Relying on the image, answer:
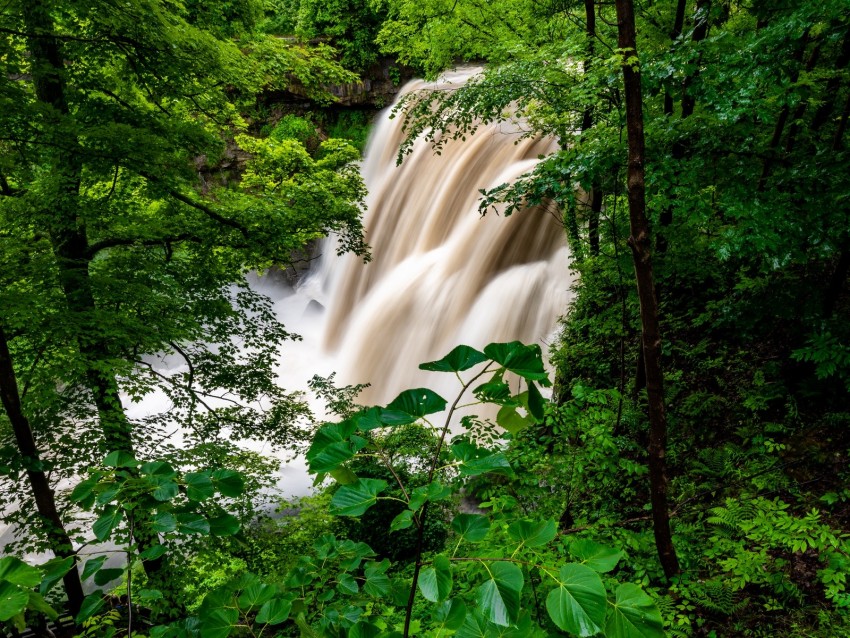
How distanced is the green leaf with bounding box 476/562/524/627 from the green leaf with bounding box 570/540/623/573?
120mm

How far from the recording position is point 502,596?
842 mm

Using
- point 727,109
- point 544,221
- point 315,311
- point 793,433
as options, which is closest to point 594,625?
point 727,109

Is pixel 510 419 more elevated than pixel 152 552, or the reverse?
pixel 510 419

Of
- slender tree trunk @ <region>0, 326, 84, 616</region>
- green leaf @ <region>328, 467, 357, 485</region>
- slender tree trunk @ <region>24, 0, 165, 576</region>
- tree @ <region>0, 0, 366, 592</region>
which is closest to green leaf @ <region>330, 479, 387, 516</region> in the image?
green leaf @ <region>328, 467, 357, 485</region>

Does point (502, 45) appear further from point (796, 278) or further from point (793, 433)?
point (793, 433)

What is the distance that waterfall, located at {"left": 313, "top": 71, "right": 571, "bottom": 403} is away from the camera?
29.5 feet

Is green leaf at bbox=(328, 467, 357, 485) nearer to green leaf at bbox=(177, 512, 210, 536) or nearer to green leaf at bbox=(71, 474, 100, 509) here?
green leaf at bbox=(177, 512, 210, 536)

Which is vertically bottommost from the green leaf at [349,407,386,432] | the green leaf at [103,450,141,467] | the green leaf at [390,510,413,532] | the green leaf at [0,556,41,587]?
the green leaf at [390,510,413,532]

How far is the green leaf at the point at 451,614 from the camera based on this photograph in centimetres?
93

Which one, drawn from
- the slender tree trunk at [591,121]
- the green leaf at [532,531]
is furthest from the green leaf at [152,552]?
the slender tree trunk at [591,121]

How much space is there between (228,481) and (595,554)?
2.85ft

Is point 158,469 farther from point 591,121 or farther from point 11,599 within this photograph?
point 591,121

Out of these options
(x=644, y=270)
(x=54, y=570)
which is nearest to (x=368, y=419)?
(x=54, y=570)

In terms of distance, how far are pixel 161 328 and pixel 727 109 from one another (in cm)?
540
